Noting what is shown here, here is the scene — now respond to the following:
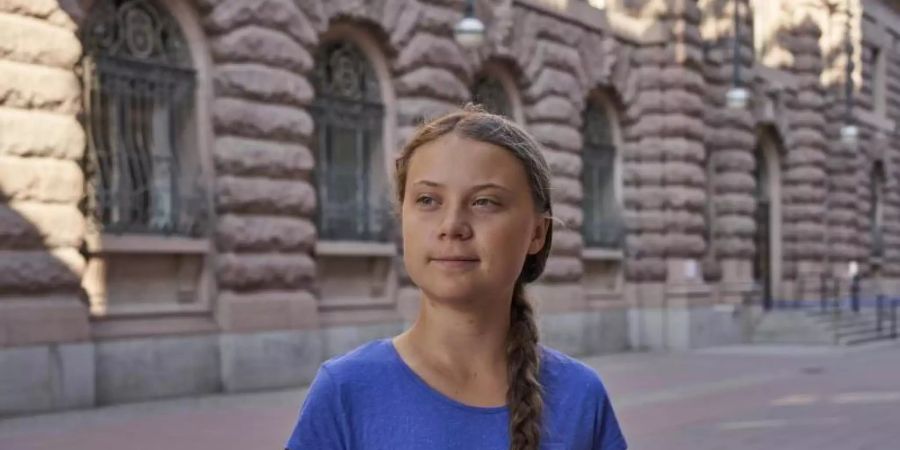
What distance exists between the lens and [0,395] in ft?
36.5

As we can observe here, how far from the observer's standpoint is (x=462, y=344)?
2.04 m

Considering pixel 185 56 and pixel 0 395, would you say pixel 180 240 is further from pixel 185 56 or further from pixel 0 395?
pixel 0 395

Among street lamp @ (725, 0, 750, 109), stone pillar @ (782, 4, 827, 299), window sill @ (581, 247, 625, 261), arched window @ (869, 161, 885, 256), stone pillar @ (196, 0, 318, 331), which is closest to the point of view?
stone pillar @ (196, 0, 318, 331)

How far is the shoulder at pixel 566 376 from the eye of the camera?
209 cm

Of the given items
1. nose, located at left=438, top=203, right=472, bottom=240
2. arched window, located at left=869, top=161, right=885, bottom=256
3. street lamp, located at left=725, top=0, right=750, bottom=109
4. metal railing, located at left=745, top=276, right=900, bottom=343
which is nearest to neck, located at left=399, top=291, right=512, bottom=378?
nose, located at left=438, top=203, right=472, bottom=240

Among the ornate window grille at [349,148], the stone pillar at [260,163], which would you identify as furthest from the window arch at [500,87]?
the stone pillar at [260,163]

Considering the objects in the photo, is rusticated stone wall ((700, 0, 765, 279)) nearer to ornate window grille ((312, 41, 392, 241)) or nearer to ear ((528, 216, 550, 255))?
ornate window grille ((312, 41, 392, 241))

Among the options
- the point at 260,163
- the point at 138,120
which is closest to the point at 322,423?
the point at 138,120

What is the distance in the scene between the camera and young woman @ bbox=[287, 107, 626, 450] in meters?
1.95

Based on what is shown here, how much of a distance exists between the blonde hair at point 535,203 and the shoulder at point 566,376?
44mm

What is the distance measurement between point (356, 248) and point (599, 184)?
7.77 metres

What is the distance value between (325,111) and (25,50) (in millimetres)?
4954

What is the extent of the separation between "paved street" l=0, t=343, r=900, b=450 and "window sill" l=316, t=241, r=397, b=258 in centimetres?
211

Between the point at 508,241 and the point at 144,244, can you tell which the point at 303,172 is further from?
the point at 508,241
